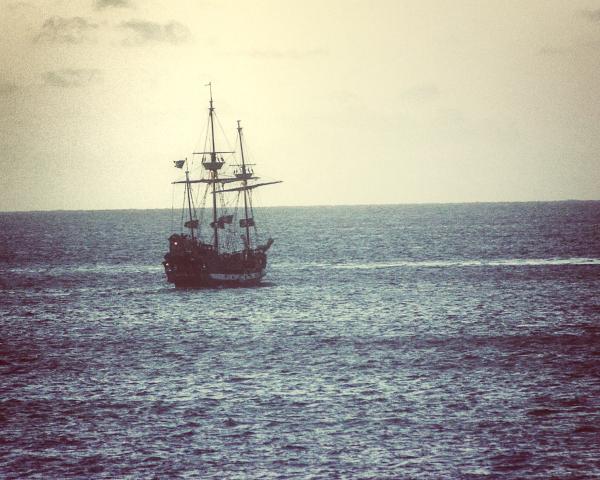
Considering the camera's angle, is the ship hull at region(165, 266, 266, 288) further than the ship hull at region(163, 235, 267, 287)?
Yes

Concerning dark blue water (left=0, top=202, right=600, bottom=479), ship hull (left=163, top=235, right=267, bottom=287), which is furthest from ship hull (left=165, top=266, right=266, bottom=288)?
dark blue water (left=0, top=202, right=600, bottom=479)

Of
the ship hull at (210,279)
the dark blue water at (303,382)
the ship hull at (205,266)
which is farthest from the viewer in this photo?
the ship hull at (210,279)

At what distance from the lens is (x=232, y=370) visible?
5384cm

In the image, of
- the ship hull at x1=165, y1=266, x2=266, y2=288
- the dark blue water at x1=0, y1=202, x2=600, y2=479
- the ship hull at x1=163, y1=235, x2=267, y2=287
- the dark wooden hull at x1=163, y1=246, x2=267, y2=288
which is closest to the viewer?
the dark blue water at x1=0, y1=202, x2=600, y2=479

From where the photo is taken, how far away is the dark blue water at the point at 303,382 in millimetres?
36531

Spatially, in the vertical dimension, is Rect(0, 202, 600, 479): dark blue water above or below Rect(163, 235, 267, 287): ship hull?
below

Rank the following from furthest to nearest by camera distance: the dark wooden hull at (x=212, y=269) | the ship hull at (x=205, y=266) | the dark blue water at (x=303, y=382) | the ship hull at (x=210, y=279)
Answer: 1. the ship hull at (x=210, y=279)
2. the dark wooden hull at (x=212, y=269)
3. the ship hull at (x=205, y=266)
4. the dark blue water at (x=303, y=382)

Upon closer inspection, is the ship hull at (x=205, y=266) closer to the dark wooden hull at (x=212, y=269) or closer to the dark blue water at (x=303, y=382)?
the dark wooden hull at (x=212, y=269)

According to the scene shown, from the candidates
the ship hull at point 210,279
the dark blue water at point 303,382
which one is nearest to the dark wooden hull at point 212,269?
the ship hull at point 210,279

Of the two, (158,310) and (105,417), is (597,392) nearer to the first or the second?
(105,417)

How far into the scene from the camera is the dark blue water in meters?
36.5

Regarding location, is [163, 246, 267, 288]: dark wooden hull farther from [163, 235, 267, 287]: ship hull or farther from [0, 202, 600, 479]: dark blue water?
[0, 202, 600, 479]: dark blue water

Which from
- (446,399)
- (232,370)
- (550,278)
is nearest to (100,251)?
(550,278)

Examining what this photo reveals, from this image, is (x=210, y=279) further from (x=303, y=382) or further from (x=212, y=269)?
(x=303, y=382)
